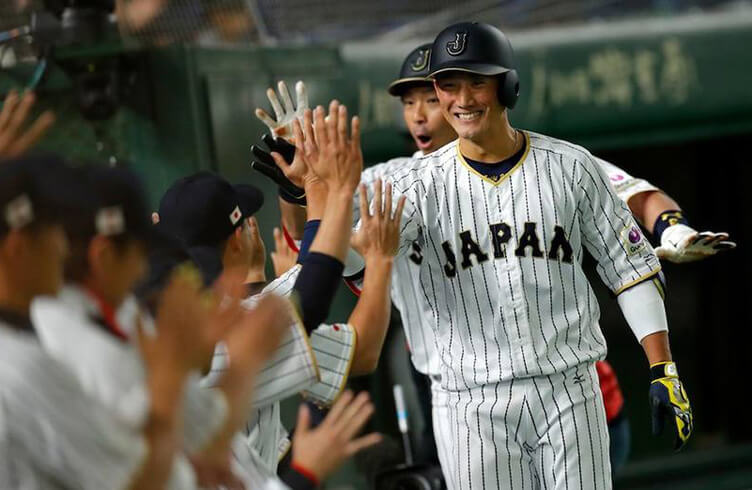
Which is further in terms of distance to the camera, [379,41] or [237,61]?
[379,41]

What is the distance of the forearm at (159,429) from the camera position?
158cm

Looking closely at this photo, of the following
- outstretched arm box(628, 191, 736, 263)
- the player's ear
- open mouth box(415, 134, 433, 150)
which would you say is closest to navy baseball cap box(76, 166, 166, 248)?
the player's ear

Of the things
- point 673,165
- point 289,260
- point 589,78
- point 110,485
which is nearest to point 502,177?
point 289,260

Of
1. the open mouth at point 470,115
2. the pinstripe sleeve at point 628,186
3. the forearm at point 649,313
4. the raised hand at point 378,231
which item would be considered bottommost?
the forearm at point 649,313

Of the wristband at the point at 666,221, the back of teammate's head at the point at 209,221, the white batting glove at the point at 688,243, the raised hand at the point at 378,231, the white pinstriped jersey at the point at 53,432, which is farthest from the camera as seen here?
the wristband at the point at 666,221

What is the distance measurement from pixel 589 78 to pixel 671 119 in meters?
0.49

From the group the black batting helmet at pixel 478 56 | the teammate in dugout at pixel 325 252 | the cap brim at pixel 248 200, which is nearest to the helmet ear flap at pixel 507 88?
the black batting helmet at pixel 478 56

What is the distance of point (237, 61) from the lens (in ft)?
17.9

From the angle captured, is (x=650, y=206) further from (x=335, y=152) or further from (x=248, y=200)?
(x=335, y=152)

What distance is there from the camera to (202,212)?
2590 millimetres

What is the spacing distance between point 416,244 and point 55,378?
180 centimetres

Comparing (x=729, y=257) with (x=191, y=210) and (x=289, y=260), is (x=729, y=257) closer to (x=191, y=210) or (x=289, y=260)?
(x=289, y=260)

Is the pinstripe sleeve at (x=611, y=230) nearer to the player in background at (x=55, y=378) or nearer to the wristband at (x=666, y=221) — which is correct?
the wristband at (x=666, y=221)

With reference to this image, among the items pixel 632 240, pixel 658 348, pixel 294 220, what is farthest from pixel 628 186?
pixel 294 220
